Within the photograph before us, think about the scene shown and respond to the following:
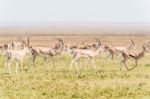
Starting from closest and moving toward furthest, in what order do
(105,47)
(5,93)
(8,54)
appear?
(5,93) → (8,54) → (105,47)

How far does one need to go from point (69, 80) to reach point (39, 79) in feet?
3.98

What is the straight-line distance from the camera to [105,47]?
1272 inches

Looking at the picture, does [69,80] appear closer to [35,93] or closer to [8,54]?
[35,93]

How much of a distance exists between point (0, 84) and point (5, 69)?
6.73 meters

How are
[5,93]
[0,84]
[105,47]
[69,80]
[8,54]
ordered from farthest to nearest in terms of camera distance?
[105,47]
[8,54]
[69,80]
[0,84]
[5,93]

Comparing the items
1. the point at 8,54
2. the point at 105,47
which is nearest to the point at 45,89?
the point at 8,54

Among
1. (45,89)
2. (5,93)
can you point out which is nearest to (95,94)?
(45,89)

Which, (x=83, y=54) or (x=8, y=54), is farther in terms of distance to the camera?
(x=83, y=54)

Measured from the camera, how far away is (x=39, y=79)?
20.3 meters

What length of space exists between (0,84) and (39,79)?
2.10 metres

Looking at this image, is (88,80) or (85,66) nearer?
(88,80)

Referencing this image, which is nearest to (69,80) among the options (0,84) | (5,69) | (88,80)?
(88,80)

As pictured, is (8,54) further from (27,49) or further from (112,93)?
(112,93)

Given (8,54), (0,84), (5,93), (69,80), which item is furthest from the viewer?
(8,54)
